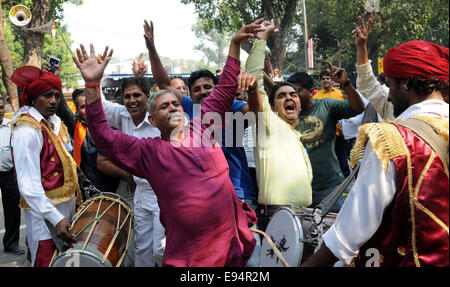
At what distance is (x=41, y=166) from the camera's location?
351 cm

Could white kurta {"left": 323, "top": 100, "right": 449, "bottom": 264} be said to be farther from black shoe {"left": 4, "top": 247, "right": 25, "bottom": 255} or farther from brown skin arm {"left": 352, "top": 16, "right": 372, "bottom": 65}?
black shoe {"left": 4, "top": 247, "right": 25, "bottom": 255}

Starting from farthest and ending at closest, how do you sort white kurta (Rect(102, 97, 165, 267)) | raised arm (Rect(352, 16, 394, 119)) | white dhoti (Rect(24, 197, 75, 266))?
1. white kurta (Rect(102, 97, 165, 267))
2. white dhoti (Rect(24, 197, 75, 266))
3. raised arm (Rect(352, 16, 394, 119))

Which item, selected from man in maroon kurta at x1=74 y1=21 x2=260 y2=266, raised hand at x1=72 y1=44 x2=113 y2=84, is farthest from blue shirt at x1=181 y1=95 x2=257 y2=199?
raised hand at x1=72 y1=44 x2=113 y2=84

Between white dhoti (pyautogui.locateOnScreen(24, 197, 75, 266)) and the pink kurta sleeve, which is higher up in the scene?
the pink kurta sleeve

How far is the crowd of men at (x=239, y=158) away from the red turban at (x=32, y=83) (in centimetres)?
1

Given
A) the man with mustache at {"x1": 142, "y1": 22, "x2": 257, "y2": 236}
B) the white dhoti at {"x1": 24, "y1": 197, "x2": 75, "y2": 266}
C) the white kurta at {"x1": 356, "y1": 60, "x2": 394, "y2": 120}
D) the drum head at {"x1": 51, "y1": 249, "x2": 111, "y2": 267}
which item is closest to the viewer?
the drum head at {"x1": 51, "y1": 249, "x2": 111, "y2": 267}

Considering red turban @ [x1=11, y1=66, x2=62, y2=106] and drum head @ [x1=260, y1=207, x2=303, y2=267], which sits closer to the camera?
drum head @ [x1=260, y1=207, x2=303, y2=267]

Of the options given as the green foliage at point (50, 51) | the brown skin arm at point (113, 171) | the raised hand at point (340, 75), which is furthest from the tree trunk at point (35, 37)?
the green foliage at point (50, 51)

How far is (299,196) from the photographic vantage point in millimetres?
3596

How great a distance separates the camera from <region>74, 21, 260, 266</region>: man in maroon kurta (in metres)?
2.66

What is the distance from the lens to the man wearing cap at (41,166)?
10.8ft

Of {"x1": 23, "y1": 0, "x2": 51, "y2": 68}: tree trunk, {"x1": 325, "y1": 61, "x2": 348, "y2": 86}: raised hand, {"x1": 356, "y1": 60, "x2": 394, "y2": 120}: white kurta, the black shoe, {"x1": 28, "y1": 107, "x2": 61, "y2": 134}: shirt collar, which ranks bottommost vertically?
the black shoe

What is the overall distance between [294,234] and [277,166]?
2.30 ft
